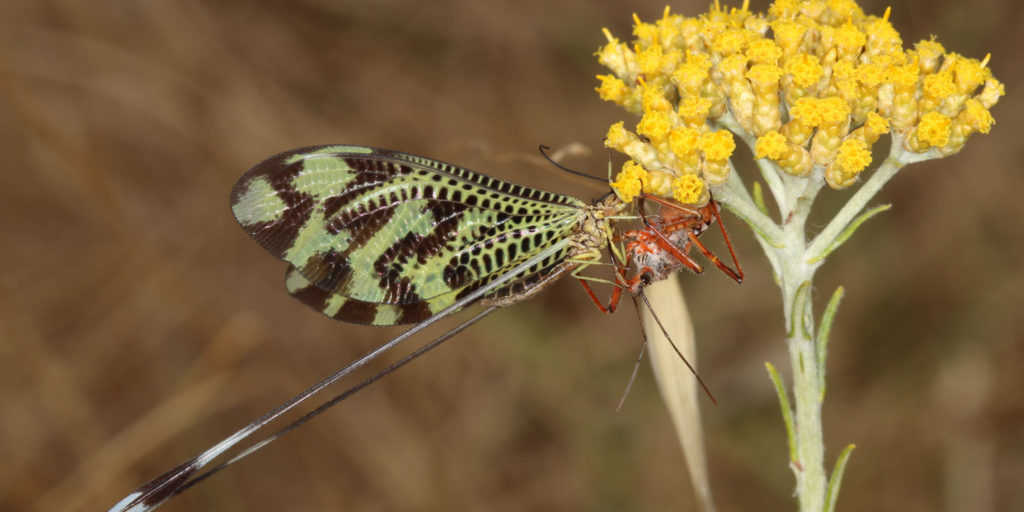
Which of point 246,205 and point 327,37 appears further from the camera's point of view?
point 327,37

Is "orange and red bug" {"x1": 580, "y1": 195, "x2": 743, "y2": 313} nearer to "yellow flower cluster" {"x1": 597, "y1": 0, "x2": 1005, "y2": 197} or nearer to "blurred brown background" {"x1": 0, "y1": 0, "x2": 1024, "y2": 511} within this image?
"yellow flower cluster" {"x1": 597, "y1": 0, "x2": 1005, "y2": 197}

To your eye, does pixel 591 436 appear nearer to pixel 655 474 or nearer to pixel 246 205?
pixel 655 474

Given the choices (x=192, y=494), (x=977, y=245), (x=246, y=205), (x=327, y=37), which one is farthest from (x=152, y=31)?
(x=977, y=245)

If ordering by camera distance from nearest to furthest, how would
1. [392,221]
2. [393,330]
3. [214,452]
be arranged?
[214,452]
[392,221]
[393,330]

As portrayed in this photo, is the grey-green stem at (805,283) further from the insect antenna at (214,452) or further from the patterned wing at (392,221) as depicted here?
the insect antenna at (214,452)

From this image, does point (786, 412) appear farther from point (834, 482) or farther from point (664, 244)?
point (664, 244)

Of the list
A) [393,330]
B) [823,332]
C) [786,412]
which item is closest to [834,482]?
[786,412]

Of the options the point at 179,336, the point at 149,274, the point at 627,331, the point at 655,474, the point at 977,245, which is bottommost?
the point at 655,474
